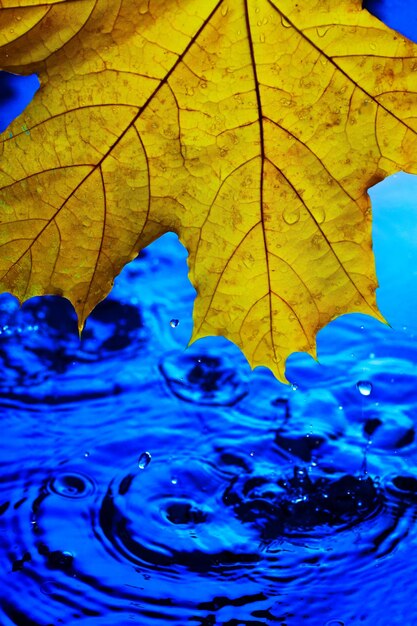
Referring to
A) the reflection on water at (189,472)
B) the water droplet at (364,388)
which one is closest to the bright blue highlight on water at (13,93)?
the reflection on water at (189,472)

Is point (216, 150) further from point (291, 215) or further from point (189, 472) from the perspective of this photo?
point (189, 472)

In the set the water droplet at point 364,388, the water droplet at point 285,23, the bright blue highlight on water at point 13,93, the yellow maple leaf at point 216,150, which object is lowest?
the yellow maple leaf at point 216,150

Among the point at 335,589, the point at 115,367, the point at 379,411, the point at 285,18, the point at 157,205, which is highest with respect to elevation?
the point at 379,411

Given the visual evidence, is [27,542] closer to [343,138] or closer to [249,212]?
[249,212]

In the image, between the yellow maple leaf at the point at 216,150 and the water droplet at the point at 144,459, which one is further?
the water droplet at the point at 144,459

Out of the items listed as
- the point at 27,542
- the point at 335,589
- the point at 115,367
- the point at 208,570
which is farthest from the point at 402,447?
the point at 27,542

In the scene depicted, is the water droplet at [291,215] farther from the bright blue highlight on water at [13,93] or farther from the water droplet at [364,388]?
the bright blue highlight on water at [13,93]

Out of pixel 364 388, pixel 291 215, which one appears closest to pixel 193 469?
pixel 364 388

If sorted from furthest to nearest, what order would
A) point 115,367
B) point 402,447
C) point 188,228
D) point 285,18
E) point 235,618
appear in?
1. point 115,367
2. point 402,447
3. point 235,618
4. point 188,228
5. point 285,18
